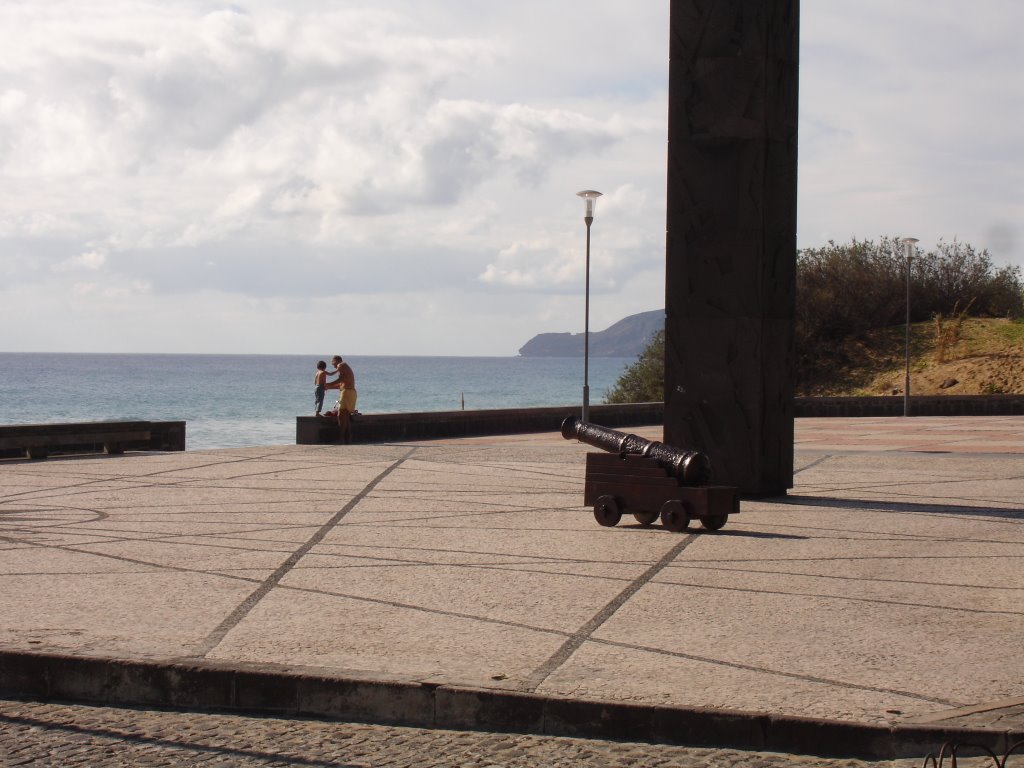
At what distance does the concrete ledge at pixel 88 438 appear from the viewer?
742 inches

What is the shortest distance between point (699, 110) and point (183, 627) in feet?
29.2

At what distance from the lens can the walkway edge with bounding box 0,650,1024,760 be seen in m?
4.79

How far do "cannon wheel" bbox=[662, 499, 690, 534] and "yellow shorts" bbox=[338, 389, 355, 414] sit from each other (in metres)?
12.5

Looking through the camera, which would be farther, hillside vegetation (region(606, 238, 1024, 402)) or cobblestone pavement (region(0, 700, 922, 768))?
hillside vegetation (region(606, 238, 1024, 402))

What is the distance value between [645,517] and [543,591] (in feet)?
11.7

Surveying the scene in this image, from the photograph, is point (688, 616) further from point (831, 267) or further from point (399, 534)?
point (831, 267)

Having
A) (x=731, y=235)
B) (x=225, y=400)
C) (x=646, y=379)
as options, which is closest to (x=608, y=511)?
(x=731, y=235)

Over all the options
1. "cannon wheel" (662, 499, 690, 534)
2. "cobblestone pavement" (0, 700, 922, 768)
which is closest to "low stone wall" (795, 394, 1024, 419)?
"cannon wheel" (662, 499, 690, 534)

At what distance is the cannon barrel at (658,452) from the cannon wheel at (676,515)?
267mm

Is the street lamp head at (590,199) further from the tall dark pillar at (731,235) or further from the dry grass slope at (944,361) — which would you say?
the dry grass slope at (944,361)

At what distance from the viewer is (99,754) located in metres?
4.81

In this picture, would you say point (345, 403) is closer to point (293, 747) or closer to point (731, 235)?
point (731, 235)

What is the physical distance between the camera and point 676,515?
35.3 feet

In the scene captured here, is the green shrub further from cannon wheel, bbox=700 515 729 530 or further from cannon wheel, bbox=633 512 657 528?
cannon wheel, bbox=700 515 729 530
